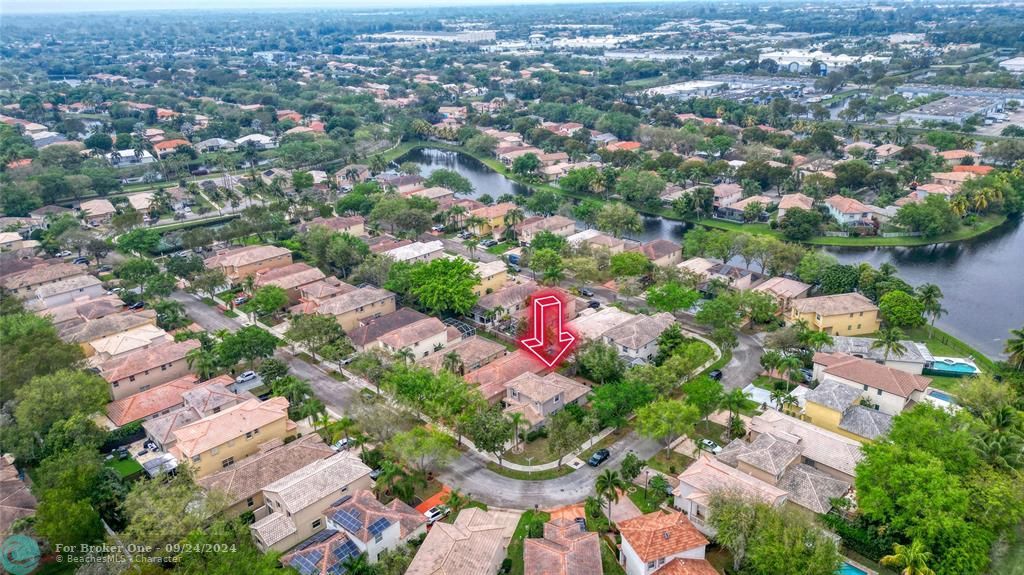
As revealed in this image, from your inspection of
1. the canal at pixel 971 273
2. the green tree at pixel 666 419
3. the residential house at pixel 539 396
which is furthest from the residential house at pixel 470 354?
the canal at pixel 971 273

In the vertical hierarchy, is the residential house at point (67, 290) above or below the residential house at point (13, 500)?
below

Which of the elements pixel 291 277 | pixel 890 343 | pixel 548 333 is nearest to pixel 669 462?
pixel 548 333

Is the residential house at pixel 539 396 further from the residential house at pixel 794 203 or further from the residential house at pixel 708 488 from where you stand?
the residential house at pixel 794 203

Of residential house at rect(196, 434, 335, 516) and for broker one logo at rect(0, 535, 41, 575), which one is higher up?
residential house at rect(196, 434, 335, 516)

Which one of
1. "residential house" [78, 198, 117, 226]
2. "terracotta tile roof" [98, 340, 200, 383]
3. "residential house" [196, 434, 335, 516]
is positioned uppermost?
"residential house" [196, 434, 335, 516]

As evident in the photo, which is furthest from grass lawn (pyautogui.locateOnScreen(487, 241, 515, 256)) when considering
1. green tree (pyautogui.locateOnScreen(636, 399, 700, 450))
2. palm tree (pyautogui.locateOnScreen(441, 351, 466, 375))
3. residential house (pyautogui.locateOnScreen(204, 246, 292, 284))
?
green tree (pyautogui.locateOnScreen(636, 399, 700, 450))

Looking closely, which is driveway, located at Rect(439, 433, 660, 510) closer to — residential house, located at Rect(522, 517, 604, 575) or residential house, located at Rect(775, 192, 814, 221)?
residential house, located at Rect(522, 517, 604, 575)

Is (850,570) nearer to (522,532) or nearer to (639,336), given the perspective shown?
(522,532)
